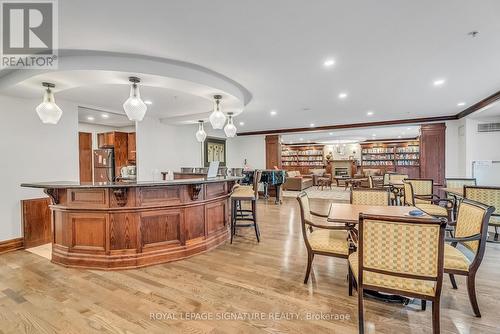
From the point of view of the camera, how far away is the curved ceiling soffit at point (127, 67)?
285cm

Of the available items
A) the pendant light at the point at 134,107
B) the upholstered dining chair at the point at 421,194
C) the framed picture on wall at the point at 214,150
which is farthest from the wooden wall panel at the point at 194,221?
the framed picture on wall at the point at 214,150

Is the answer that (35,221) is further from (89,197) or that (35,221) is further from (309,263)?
(309,263)

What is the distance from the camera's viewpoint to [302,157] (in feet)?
48.5

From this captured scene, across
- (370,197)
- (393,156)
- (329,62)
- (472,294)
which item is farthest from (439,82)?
(393,156)

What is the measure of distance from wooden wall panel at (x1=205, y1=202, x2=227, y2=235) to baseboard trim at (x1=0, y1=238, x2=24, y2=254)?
296 centimetres

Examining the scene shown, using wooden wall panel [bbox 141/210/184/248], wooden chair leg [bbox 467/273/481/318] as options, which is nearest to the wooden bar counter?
wooden wall panel [bbox 141/210/184/248]

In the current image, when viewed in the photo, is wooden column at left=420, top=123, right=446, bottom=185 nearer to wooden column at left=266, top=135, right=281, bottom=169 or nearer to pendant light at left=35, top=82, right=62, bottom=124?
wooden column at left=266, top=135, right=281, bottom=169

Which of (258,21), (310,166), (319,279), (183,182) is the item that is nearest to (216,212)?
(183,182)

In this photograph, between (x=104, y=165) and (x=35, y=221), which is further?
(x=104, y=165)

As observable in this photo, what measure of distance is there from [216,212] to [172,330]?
2.05 m

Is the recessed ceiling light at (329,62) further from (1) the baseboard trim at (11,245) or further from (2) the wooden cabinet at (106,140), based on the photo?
(2) the wooden cabinet at (106,140)

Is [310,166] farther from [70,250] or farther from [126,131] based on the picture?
[70,250]

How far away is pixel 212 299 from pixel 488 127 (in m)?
8.26

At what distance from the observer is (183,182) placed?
3.16 metres
